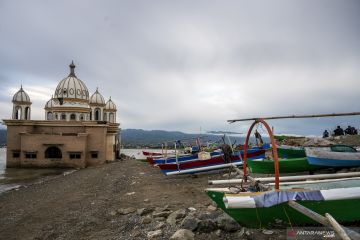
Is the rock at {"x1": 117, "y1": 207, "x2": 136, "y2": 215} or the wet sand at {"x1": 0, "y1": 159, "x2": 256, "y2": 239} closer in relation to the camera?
the wet sand at {"x1": 0, "y1": 159, "x2": 256, "y2": 239}

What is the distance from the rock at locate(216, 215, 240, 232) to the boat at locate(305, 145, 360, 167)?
25.7 ft

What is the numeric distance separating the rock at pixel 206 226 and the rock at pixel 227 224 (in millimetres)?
167

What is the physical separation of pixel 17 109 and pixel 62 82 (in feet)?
26.3

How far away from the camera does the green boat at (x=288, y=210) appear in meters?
6.09

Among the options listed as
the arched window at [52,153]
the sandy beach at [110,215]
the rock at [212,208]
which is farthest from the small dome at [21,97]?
the rock at [212,208]

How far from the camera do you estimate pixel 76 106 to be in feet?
132

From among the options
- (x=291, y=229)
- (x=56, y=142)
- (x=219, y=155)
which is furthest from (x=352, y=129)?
(x=56, y=142)

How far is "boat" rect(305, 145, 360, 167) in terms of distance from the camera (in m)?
13.2

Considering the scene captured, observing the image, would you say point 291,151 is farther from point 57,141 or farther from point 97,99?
point 97,99

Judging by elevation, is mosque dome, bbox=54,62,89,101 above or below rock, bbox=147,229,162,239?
above

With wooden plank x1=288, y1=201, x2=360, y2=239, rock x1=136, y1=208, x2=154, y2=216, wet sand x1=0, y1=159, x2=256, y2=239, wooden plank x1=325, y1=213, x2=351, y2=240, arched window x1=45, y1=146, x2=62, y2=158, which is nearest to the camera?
wooden plank x1=325, y1=213, x2=351, y2=240

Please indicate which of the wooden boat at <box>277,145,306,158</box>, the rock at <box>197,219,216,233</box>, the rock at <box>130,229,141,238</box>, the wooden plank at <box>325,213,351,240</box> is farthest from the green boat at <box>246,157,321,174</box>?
the wooden plank at <box>325,213,351,240</box>

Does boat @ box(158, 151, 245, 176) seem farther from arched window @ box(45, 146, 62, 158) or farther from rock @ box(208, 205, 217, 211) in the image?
arched window @ box(45, 146, 62, 158)

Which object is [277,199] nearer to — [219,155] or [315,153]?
[315,153]
